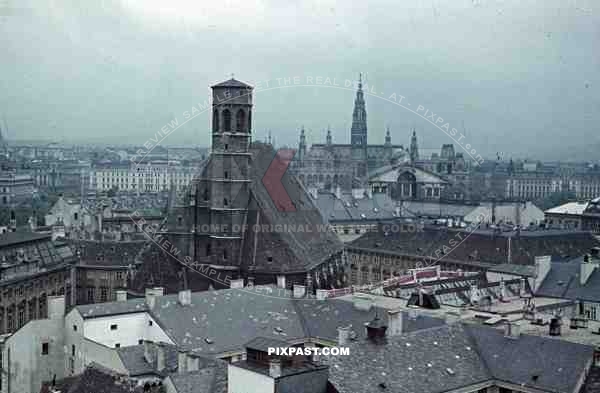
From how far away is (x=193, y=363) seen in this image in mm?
37062

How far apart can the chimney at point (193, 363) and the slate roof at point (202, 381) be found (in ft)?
3.74

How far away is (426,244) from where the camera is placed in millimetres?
88562

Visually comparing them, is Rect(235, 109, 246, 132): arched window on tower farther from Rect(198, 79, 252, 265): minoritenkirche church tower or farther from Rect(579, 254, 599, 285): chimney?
Rect(579, 254, 599, 285): chimney

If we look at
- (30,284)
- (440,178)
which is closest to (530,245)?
(30,284)

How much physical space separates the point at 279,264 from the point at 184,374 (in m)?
27.9

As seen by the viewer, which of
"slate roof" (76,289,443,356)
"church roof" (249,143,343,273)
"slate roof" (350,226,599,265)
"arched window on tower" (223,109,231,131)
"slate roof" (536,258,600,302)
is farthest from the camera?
"slate roof" (350,226,599,265)

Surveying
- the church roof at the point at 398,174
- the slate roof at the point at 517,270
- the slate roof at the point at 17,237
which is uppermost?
the church roof at the point at 398,174

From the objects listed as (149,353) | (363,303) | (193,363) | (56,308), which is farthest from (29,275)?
(193,363)

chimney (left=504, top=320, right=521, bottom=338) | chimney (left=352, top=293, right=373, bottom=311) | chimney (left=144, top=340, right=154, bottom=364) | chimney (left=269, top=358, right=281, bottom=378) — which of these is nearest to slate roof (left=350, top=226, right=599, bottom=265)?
chimney (left=352, top=293, right=373, bottom=311)

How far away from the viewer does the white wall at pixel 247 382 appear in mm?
30156

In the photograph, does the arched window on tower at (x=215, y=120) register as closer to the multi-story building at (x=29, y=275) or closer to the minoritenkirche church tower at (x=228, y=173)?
the minoritenkirche church tower at (x=228, y=173)

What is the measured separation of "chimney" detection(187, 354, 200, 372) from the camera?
37000mm

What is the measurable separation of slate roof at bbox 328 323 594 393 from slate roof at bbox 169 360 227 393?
190 inches

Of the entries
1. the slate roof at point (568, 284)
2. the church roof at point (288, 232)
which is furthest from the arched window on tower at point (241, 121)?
the slate roof at point (568, 284)
